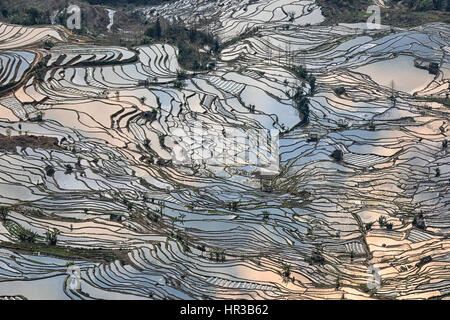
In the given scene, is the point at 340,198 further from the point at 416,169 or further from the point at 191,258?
the point at 191,258

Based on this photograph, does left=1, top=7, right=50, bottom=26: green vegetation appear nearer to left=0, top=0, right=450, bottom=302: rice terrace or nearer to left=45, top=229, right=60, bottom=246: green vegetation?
left=0, top=0, right=450, bottom=302: rice terrace

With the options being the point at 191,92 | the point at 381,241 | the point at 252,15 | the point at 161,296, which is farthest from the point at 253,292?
the point at 252,15

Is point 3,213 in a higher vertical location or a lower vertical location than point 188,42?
lower
